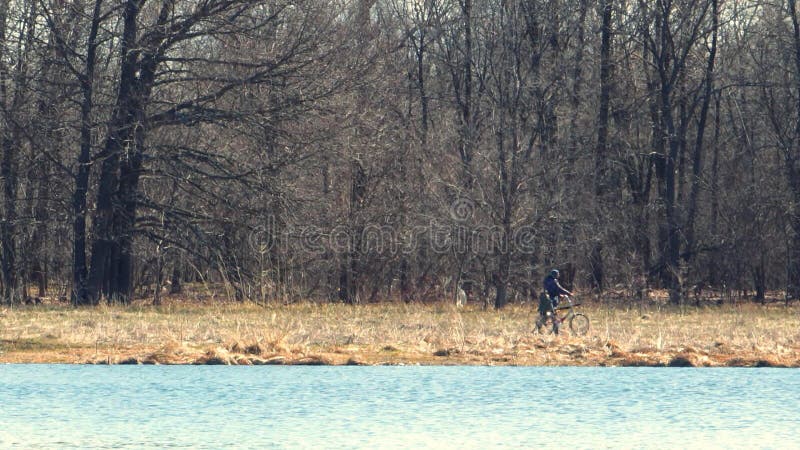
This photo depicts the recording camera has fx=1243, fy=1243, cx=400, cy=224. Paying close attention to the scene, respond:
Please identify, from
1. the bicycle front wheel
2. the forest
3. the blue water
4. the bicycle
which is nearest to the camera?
the blue water

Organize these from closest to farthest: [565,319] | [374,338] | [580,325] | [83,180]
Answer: [374,338] < [565,319] < [580,325] < [83,180]

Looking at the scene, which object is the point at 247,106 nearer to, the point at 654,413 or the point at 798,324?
the point at 798,324

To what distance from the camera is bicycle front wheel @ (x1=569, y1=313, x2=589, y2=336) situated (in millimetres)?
27094

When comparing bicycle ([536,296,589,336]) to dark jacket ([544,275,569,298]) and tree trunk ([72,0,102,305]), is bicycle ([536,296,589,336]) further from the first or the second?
tree trunk ([72,0,102,305])

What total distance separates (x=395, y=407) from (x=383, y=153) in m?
22.7

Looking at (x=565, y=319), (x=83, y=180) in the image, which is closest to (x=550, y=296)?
(x=565, y=319)

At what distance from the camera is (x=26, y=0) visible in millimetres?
37406

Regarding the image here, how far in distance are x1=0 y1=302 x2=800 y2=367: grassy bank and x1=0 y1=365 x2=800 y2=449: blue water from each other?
719mm

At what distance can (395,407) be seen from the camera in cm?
1950

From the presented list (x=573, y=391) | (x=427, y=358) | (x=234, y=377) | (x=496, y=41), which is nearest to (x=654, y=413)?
(x=573, y=391)

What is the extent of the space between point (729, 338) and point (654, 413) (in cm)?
854

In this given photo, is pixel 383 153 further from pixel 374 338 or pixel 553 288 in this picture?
pixel 374 338

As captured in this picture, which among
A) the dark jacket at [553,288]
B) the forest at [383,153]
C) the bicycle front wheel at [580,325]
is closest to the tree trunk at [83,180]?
the forest at [383,153]

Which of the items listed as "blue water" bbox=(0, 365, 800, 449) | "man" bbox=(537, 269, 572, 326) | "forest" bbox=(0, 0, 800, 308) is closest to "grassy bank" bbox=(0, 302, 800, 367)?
"man" bbox=(537, 269, 572, 326)
